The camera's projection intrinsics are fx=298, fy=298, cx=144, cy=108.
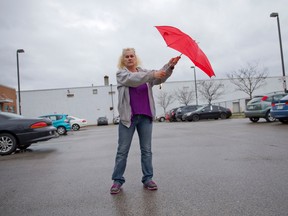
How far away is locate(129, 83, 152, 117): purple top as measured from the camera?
3684 millimetres

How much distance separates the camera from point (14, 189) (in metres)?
4.14

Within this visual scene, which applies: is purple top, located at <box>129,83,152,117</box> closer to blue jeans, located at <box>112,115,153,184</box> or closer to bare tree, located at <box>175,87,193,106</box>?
blue jeans, located at <box>112,115,153,184</box>

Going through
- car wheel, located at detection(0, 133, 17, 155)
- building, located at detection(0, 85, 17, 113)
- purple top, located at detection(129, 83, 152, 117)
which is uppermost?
building, located at detection(0, 85, 17, 113)

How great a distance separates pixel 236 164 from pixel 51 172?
3.20m

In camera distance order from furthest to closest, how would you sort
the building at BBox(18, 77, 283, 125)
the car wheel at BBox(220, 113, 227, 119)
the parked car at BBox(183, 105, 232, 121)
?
the building at BBox(18, 77, 283, 125) < the car wheel at BBox(220, 113, 227, 119) < the parked car at BBox(183, 105, 232, 121)

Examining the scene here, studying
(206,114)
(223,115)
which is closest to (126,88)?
(206,114)

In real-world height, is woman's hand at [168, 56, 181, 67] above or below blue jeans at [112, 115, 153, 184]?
above

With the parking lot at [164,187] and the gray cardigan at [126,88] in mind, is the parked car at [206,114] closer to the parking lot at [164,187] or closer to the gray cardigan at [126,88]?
the parking lot at [164,187]

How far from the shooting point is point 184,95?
54.2 meters

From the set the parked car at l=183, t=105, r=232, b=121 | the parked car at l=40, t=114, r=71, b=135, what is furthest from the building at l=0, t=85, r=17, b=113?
the parked car at l=183, t=105, r=232, b=121

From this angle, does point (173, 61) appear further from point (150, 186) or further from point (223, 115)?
point (223, 115)

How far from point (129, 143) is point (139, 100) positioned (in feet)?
1.87

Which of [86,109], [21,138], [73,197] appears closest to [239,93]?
[86,109]

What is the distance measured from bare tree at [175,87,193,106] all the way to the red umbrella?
50.6 m
